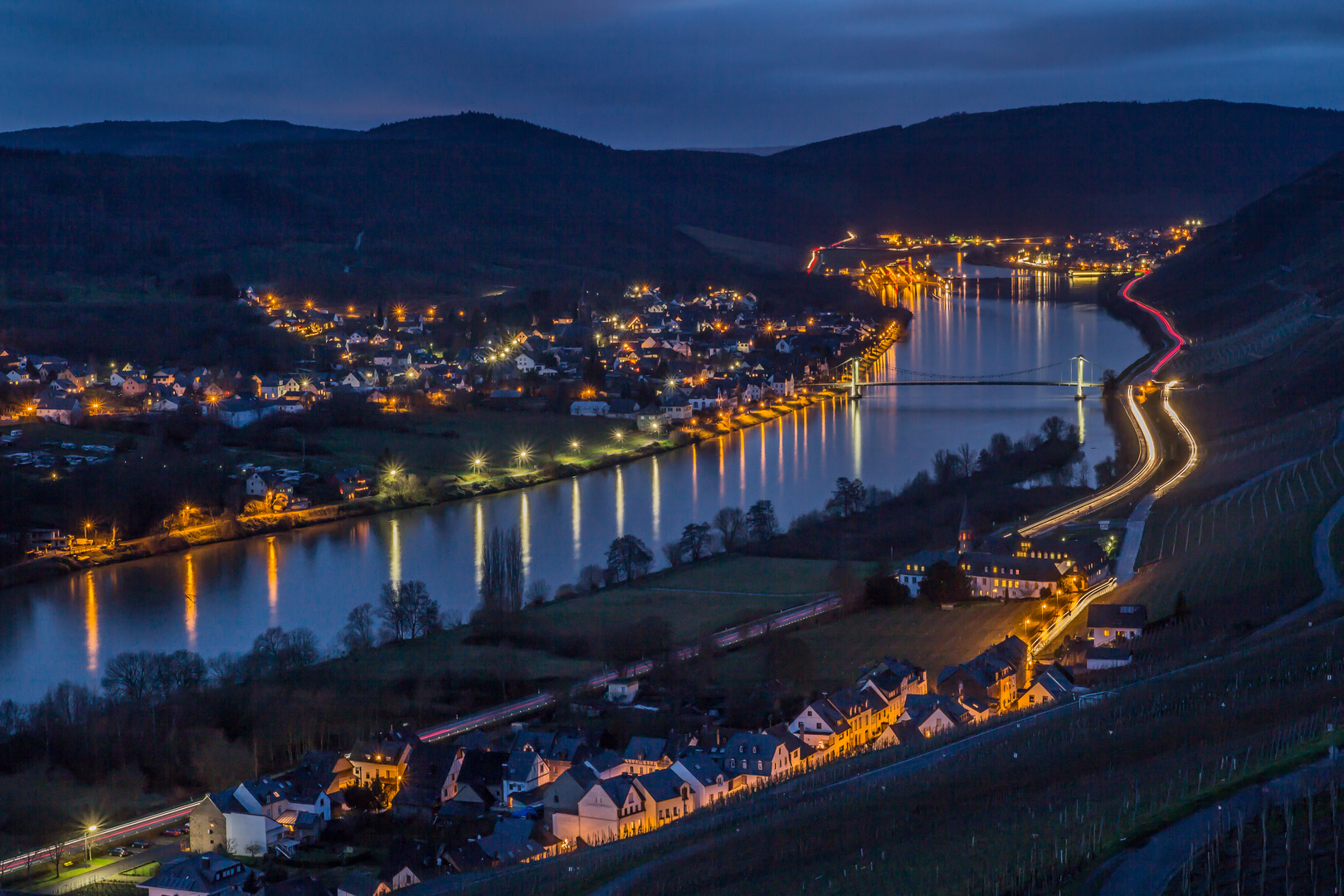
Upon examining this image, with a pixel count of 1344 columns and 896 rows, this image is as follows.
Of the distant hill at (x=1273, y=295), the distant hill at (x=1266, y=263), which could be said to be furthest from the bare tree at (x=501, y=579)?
the distant hill at (x=1266, y=263)

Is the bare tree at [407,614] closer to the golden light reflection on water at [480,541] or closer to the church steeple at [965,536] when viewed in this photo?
the golden light reflection on water at [480,541]

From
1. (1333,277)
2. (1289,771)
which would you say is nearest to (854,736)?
(1289,771)

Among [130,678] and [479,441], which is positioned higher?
[479,441]

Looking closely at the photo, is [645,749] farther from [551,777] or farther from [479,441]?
[479,441]

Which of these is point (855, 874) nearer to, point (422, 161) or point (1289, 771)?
point (1289, 771)

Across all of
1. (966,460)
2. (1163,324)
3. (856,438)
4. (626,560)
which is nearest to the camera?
(626,560)

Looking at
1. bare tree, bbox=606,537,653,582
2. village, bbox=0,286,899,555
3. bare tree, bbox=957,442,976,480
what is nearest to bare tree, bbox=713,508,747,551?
bare tree, bbox=606,537,653,582

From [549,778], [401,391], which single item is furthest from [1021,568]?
[401,391]
